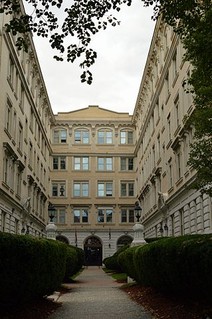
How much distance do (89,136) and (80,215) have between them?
11.8 m

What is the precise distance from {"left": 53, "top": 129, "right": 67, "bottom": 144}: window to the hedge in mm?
56129

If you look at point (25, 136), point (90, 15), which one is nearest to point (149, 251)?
point (90, 15)

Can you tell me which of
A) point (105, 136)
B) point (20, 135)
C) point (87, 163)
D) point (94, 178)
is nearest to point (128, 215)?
point (94, 178)

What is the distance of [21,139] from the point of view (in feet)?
137

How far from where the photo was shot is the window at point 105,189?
66.5 m

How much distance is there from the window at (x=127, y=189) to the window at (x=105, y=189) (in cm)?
173

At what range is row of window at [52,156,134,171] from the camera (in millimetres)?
67375

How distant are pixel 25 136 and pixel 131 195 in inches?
1025

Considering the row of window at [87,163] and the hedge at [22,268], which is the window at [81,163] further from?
the hedge at [22,268]

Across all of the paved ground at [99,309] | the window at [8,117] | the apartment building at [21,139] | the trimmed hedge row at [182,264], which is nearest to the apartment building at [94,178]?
the apartment building at [21,139]

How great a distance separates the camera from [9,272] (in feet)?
31.3

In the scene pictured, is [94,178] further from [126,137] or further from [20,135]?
[20,135]

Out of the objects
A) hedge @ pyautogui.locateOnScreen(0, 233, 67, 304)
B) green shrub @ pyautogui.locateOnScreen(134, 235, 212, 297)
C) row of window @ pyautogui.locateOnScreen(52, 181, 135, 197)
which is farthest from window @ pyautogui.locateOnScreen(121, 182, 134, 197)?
hedge @ pyautogui.locateOnScreen(0, 233, 67, 304)

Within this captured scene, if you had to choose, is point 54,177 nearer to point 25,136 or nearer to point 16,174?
point 25,136
